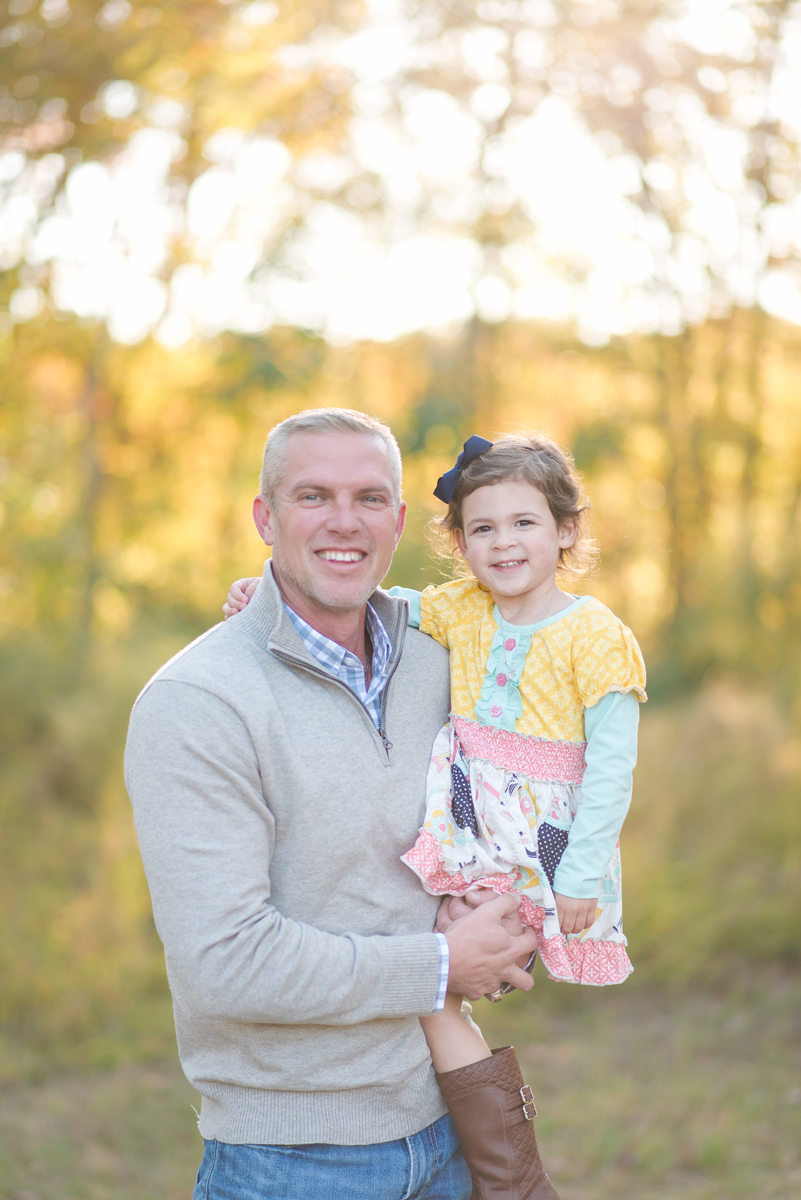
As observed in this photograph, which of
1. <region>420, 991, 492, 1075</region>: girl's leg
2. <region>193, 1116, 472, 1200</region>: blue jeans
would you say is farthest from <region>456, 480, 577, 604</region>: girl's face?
<region>193, 1116, 472, 1200</region>: blue jeans

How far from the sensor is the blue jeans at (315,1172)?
1.79 m

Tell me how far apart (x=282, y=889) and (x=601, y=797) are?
0.64 meters

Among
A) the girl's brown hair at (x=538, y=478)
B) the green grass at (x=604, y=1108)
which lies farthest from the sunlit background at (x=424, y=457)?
the girl's brown hair at (x=538, y=478)

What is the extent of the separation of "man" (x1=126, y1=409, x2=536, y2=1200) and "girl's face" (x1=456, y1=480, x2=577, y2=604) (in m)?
0.25

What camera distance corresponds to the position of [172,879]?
65.9 inches

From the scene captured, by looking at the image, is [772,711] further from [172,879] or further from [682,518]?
[172,879]

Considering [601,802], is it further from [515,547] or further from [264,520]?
[264,520]

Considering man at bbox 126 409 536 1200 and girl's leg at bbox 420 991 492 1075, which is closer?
Result: man at bbox 126 409 536 1200

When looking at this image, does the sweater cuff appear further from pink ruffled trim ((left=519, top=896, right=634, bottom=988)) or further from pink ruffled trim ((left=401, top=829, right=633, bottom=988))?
pink ruffled trim ((left=519, top=896, right=634, bottom=988))

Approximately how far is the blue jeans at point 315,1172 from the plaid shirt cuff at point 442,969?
286 millimetres

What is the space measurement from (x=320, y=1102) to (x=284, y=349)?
650cm

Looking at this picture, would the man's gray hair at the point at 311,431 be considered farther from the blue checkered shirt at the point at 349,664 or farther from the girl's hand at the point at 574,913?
the girl's hand at the point at 574,913

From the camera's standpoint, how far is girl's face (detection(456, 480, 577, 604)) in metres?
2.22

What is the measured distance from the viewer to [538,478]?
2.23m
